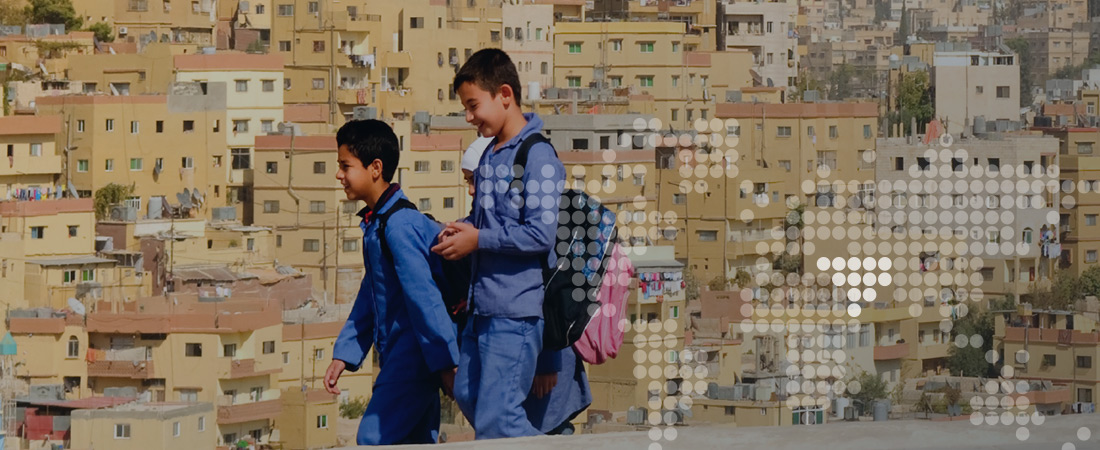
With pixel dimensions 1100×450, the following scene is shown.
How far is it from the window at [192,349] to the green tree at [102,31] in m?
11.5

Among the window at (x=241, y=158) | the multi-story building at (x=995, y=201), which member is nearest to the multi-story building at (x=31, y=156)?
the window at (x=241, y=158)

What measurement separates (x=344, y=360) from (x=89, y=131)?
911 inches

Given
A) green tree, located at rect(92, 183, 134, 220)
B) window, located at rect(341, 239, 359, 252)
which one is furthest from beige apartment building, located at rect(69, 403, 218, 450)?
green tree, located at rect(92, 183, 134, 220)

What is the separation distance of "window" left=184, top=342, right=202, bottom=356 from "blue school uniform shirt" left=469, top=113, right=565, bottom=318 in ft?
52.3

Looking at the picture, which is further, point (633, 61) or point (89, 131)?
point (633, 61)

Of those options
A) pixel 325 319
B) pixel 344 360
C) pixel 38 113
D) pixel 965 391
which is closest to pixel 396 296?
pixel 344 360

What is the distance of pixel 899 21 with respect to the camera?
196 ft

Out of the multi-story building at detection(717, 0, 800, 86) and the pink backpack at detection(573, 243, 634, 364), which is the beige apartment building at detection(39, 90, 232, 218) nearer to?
the multi-story building at detection(717, 0, 800, 86)

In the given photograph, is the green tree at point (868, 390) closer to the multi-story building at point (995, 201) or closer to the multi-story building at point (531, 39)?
the multi-story building at point (995, 201)

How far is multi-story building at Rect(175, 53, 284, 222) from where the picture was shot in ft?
93.7

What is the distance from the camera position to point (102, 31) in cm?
3156

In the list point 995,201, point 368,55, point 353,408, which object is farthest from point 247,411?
point 368,55

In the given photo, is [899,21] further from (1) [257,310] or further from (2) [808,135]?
(1) [257,310]

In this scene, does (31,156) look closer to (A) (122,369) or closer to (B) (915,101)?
(A) (122,369)
